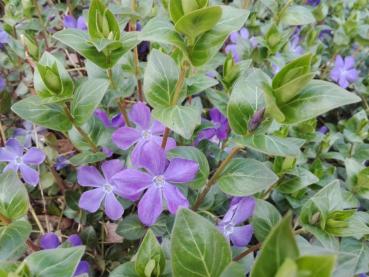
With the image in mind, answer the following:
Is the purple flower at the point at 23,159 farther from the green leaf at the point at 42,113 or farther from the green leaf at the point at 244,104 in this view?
the green leaf at the point at 244,104

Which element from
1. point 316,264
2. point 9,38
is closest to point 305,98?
point 316,264

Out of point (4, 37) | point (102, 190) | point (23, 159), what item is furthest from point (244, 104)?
point (4, 37)

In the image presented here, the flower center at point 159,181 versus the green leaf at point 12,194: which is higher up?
the green leaf at point 12,194

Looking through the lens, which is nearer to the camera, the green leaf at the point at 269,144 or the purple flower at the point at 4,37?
the green leaf at the point at 269,144

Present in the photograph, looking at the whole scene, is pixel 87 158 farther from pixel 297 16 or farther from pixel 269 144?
pixel 297 16

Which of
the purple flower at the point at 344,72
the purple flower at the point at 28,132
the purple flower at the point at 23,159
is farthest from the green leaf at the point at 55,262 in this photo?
the purple flower at the point at 344,72

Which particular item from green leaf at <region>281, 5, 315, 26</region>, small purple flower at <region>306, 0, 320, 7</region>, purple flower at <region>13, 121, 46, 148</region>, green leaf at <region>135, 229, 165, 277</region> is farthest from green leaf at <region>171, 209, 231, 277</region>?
small purple flower at <region>306, 0, 320, 7</region>

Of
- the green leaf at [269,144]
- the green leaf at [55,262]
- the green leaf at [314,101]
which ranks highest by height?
the green leaf at [314,101]

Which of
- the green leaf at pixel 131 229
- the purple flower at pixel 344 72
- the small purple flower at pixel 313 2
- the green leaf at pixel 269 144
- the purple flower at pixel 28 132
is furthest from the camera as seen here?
the small purple flower at pixel 313 2
